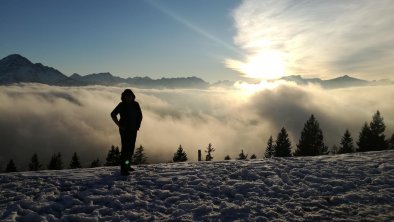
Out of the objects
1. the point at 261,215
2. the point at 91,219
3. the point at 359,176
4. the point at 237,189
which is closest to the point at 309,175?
the point at 359,176

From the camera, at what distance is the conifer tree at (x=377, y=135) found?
57625mm

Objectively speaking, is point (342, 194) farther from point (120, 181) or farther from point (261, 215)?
point (120, 181)

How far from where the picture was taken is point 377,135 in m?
58.6

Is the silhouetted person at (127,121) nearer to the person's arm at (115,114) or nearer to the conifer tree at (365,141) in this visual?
the person's arm at (115,114)

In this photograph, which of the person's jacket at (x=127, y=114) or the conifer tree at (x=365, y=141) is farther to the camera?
the conifer tree at (x=365, y=141)

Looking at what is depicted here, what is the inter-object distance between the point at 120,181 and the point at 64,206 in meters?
2.33

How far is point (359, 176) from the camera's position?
11227mm

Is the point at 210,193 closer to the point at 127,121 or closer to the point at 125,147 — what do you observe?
the point at 125,147

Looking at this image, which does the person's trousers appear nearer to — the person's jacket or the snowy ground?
the person's jacket

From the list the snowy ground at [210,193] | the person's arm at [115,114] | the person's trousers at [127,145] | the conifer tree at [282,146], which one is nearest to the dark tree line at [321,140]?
the conifer tree at [282,146]

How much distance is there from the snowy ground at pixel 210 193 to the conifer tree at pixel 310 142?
53.7 meters

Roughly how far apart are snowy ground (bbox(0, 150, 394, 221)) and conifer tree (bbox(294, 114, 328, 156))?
2116 inches

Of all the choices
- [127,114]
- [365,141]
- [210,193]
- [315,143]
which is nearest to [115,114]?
[127,114]

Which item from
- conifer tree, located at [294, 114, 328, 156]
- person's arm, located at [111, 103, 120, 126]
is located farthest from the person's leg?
conifer tree, located at [294, 114, 328, 156]
